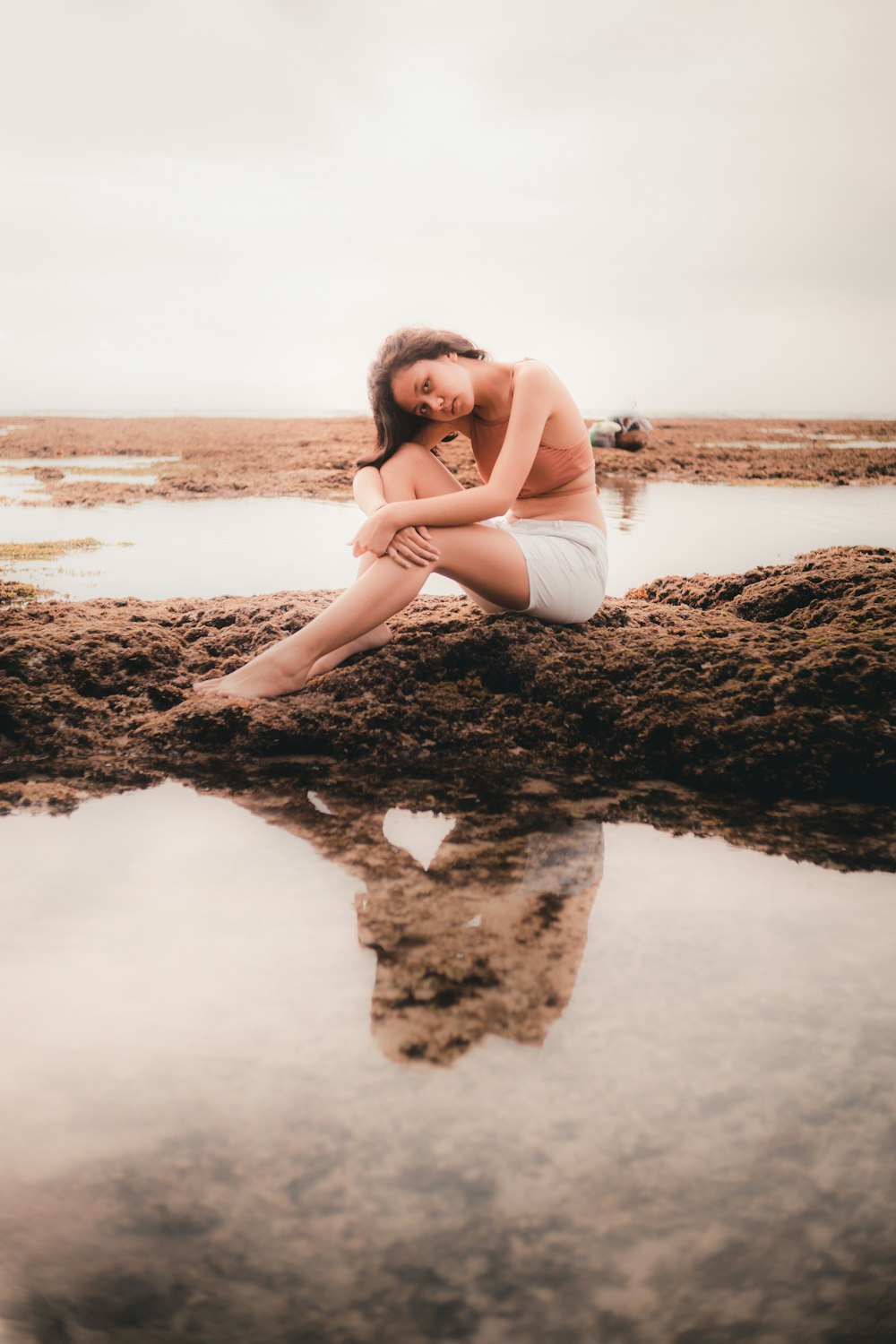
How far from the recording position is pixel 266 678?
2957 mm

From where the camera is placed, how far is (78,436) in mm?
20891

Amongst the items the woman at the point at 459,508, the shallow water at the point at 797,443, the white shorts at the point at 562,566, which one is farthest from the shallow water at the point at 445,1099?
the shallow water at the point at 797,443

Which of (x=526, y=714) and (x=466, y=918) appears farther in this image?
(x=526, y=714)

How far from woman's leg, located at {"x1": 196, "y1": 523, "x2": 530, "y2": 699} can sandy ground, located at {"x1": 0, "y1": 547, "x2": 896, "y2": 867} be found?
10 centimetres

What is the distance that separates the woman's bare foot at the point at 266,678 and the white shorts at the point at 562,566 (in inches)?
31.7

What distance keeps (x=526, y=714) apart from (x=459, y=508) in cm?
69

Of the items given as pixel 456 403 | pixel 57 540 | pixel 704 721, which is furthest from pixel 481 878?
pixel 57 540

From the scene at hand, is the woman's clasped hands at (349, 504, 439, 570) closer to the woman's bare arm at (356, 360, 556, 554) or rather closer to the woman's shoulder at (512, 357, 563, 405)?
the woman's bare arm at (356, 360, 556, 554)

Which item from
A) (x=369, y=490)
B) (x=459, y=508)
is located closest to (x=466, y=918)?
(x=459, y=508)

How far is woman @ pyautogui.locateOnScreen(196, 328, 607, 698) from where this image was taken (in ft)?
9.46

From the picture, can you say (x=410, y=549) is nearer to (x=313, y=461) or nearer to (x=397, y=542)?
(x=397, y=542)

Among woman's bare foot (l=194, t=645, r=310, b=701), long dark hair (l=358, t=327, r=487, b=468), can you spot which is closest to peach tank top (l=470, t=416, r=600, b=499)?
long dark hair (l=358, t=327, r=487, b=468)

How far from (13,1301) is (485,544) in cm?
233

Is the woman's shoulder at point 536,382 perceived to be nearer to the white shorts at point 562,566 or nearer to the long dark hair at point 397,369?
the long dark hair at point 397,369
